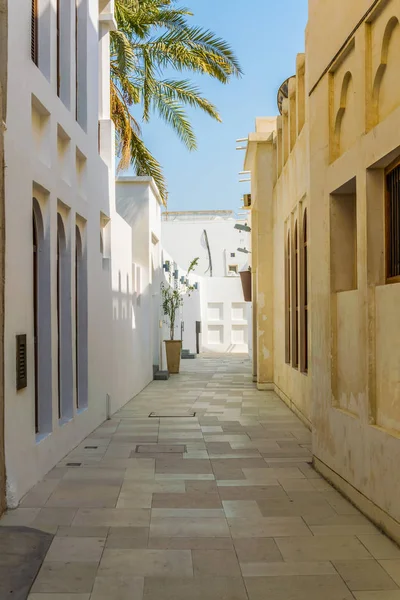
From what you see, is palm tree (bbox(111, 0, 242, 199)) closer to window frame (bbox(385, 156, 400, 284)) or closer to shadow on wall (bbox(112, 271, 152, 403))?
shadow on wall (bbox(112, 271, 152, 403))

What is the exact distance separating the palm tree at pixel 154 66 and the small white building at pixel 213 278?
10.8 meters

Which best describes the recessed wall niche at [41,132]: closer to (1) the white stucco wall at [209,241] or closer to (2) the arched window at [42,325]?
(2) the arched window at [42,325]

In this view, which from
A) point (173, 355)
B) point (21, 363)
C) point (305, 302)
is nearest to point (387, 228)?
point (21, 363)

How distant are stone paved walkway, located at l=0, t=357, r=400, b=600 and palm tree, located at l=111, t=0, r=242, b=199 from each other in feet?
29.2

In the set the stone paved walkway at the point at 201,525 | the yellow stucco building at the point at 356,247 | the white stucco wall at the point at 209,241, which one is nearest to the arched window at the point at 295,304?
the stone paved walkway at the point at 201,525

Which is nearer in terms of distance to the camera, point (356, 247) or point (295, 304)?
point (356, 247)

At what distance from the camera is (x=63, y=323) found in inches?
311

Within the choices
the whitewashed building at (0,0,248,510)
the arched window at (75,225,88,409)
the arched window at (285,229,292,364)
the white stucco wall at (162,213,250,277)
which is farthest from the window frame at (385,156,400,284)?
the white stucco wall at (162,213,250,277)

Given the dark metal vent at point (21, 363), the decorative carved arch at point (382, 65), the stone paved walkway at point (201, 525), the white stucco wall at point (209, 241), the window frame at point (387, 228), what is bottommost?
the stone paved walkway at point (201, 525)

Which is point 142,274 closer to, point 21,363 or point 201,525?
point 21,363

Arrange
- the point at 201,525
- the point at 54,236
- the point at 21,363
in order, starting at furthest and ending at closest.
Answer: the point at 54,236 < the point at 21,363 < the point at 201,525

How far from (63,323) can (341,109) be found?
12.7ft

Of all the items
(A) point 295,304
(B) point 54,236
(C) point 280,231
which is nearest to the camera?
(B) point 54,236

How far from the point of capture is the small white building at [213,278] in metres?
32.7
